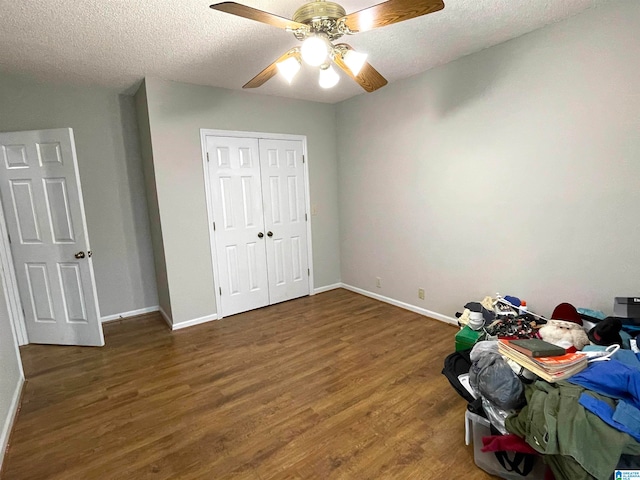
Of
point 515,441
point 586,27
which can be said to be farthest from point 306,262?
point 586,27

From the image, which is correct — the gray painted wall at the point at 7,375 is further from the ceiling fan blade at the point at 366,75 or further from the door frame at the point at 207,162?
the ceiling fan blade at the point at 366,75

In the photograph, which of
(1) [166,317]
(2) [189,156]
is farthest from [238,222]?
(1) [166,317]

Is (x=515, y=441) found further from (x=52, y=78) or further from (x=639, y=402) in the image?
(x=52, y=78)

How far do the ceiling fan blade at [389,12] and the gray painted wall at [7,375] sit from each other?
3038mm

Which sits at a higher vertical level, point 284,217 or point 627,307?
point 284,217

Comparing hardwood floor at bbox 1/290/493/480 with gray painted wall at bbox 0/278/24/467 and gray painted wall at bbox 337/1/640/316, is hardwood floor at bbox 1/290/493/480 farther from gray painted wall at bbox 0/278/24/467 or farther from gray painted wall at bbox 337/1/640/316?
gray painted wall at bbox 337/1/640/316

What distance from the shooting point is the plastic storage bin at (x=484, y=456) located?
4.94ft

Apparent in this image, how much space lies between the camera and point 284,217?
4.16m

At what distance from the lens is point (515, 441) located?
146 centimetres

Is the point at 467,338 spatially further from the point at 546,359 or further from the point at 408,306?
the point at 408,306

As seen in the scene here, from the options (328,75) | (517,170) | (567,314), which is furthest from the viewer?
(517,170)

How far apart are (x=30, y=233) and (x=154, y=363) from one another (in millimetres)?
1768

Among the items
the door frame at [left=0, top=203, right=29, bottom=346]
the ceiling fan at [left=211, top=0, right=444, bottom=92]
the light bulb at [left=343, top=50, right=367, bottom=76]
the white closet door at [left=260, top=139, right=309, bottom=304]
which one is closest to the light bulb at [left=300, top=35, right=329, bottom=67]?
the ceiling fan at [left=211, top=0, right=444, bottom=92]

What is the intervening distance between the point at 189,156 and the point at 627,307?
3.78 m
